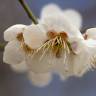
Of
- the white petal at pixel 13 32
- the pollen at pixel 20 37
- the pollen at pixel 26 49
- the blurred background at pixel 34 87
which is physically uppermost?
the blurred background at pixel 34 87

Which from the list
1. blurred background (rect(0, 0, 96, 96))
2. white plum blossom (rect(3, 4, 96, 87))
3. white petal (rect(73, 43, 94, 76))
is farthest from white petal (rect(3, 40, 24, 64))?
blurred background (rect(0, 0, 96, 96))

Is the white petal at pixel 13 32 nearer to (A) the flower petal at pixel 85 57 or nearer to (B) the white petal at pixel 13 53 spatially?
(B) the white petal at pixel 13 53

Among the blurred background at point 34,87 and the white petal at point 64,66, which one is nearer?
the white petal at point 64,66

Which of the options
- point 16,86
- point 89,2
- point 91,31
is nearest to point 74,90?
point 16,86

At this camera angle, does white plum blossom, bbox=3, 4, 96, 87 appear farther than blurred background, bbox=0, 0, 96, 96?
No

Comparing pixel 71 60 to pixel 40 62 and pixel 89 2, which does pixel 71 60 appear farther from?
pixel 89 2

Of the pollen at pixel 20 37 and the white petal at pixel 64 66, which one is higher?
the pollen at pixel 20 37

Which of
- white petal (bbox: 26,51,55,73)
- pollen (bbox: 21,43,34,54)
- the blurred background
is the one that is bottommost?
white petal (bbox: 26,51,55,73)

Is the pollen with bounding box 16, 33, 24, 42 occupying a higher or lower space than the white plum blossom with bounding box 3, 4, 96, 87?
higher

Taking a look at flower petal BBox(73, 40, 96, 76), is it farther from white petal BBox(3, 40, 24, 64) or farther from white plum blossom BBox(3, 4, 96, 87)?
white petal BBox(3, 40, 24, 64)

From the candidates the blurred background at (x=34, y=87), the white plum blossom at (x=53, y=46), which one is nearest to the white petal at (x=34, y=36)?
the white plum blossom at (x=53, y=46)
